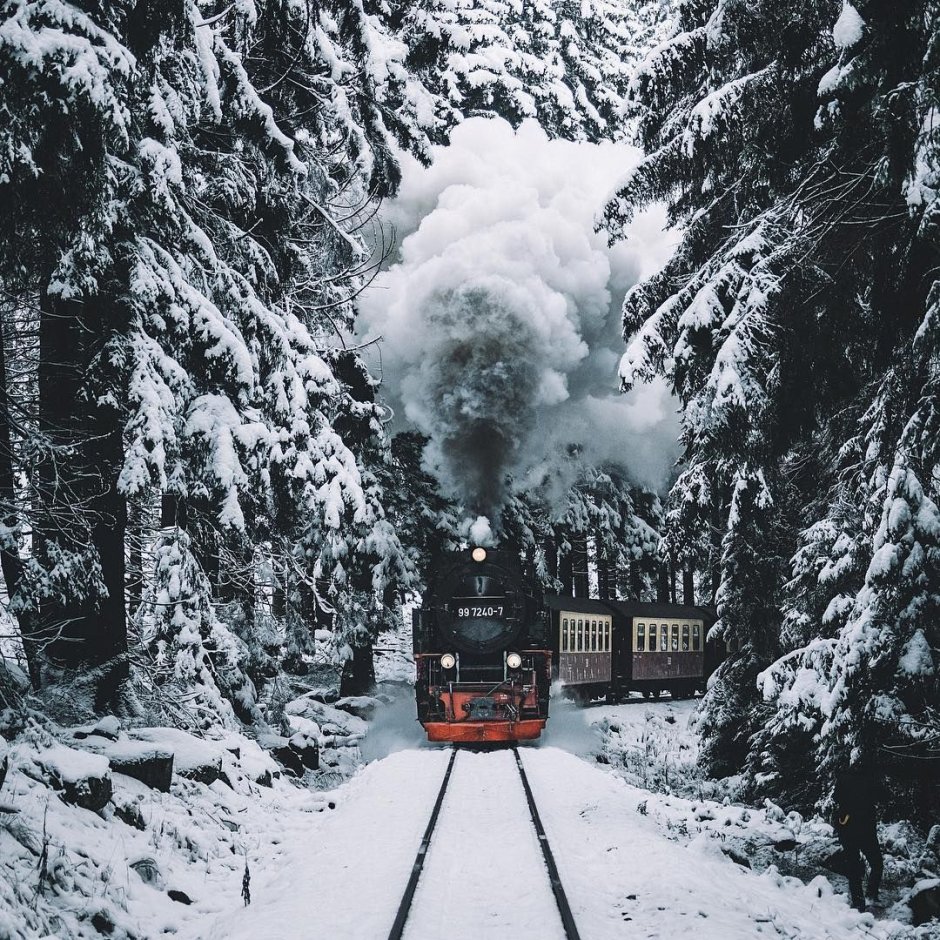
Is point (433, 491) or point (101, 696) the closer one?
point (101, 696)

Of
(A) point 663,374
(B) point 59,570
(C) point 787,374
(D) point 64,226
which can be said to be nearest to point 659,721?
(A) point 663,374

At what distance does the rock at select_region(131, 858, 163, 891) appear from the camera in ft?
20.7

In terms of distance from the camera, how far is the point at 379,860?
7195 millimetres

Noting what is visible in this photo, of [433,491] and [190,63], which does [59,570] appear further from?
[433,491]

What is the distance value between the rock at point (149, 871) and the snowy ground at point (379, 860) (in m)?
0.01

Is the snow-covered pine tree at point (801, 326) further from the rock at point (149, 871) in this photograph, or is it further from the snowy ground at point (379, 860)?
the rock at point (149, 871)

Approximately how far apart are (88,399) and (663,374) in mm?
7930

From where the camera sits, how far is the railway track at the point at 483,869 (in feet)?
18.8

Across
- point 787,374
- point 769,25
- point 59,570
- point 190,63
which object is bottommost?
point 59,570

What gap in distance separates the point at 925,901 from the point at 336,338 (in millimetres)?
12284

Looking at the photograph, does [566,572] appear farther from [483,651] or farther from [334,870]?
[334,870]

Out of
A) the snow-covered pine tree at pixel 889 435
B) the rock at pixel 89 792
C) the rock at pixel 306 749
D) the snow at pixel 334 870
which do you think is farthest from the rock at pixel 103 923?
the rock at pixel 306 749

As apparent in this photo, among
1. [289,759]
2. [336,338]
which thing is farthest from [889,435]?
[336,338]

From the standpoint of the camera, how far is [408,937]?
5.33 metres
